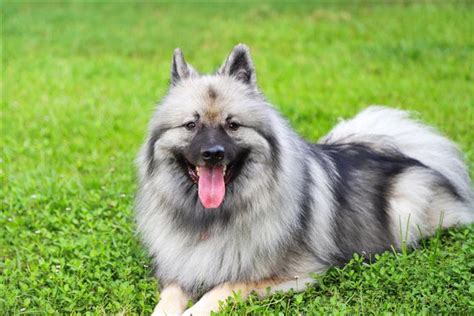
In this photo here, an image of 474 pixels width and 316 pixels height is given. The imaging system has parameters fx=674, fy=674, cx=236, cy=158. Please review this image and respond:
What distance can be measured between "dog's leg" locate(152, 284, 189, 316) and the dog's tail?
6.45 feet

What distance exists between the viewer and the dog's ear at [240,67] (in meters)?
4.30

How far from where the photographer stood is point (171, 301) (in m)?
4.17

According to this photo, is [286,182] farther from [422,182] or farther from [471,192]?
[471,192]

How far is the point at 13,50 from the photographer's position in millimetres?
11414

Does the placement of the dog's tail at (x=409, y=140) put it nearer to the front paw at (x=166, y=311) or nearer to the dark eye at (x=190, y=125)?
the dark eye at (x=190, y=125)

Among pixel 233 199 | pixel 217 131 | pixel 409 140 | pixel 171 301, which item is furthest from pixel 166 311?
pixel 409 140

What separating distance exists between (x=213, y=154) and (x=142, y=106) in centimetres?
504

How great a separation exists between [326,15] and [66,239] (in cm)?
957

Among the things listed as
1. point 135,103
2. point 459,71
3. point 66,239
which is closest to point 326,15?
point 459,71

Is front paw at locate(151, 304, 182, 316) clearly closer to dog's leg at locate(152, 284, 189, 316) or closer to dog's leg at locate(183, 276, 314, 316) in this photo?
dog's leg at locate(152, 284, 189, 316)

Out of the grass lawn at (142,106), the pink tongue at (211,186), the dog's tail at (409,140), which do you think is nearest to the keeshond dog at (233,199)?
the pink tongue at (211,186)

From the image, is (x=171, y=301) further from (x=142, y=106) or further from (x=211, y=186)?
(x=142, y=106)

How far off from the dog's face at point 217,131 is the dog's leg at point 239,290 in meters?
0.53

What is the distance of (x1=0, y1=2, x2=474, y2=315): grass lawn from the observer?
4.29 metres
